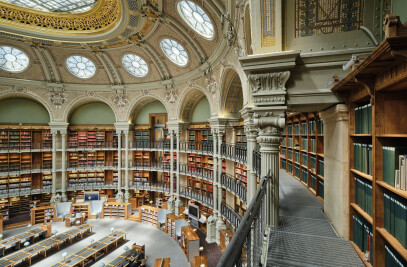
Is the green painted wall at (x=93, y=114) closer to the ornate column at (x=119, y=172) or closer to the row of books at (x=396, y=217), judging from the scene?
the ornate column at (x=119, y=172)

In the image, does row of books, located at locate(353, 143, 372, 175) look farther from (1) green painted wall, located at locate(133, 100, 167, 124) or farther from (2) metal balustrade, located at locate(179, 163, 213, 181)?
(1) green painted wall, located at locate(133, 100, 167, 124)

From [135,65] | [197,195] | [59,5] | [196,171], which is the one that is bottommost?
[197,195]

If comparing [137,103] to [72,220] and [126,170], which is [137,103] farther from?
[72,220]

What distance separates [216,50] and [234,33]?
2317 mm

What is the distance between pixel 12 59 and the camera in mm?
12953

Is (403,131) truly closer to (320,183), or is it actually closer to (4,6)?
(320,183)

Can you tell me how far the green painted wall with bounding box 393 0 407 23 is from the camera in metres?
2.73

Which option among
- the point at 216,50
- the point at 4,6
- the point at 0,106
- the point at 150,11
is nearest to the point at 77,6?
the point at 4,6

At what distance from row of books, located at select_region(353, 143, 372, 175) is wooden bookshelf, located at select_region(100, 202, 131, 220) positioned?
1430 centimetres

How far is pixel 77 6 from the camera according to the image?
1097cm

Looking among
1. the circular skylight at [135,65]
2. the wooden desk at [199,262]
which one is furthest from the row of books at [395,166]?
the circular skylight at [135,65]

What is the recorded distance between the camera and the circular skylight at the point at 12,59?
490 inches

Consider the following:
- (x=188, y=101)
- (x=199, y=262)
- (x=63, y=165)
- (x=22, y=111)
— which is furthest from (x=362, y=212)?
(x=22, y=111)

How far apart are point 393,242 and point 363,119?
145cm
